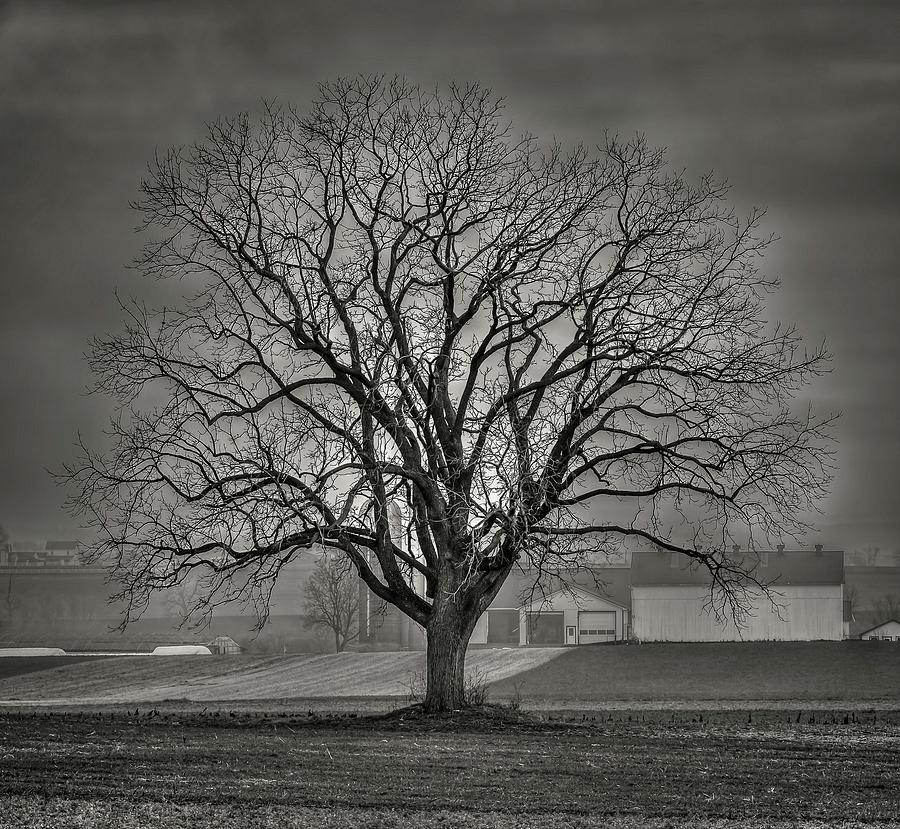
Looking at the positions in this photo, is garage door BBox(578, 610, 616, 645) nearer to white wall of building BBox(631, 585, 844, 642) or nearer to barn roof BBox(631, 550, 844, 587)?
white wall of building BBox(631, 585, 844, 642)

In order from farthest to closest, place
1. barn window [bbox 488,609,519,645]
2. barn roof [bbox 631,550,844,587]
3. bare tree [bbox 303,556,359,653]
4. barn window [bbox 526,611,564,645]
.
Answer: barn window [bbox 488,609,519,645], barn window [bbox 526,611,564,645], bare tree [bbox 303,556,359,653], barn roof [bbox 631,550,844,587]

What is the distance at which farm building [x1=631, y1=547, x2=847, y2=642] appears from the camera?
79.4m

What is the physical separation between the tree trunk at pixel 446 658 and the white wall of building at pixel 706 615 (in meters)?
61.4

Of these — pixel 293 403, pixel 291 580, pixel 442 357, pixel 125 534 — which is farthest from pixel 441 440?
pixel 291 580

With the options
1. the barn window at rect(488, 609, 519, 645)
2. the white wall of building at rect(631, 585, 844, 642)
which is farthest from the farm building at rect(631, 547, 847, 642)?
the barn window at rect(488, 609, 519, 645)

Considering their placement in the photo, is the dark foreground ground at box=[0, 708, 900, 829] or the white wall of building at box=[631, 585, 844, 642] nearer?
the dark foreground ground at box=[0, 708, 900, 829]

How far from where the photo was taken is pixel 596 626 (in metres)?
82.7

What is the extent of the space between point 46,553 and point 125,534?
372 ft

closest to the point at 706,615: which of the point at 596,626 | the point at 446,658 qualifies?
the point at 596,626

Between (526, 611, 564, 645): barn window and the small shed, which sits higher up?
(526, 611, 564, 645): barn window

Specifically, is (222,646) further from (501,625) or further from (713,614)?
(713,614)

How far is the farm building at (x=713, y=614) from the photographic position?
79.4 metres

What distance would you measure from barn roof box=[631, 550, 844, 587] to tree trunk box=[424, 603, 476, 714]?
61.5 m

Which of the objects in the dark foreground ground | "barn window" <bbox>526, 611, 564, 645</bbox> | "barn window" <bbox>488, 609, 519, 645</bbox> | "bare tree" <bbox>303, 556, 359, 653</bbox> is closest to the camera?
the dark foreground ground
